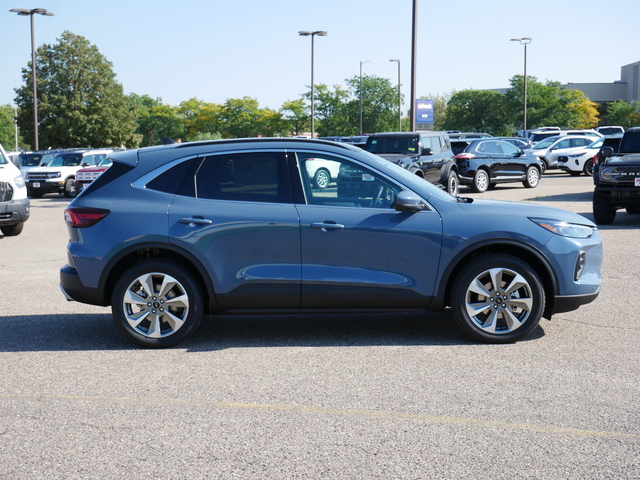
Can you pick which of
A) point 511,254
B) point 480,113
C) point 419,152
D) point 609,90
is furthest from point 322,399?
point 609,90

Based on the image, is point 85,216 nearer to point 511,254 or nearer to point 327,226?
point 327,226

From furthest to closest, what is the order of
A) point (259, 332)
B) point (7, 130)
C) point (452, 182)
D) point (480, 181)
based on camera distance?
point (7, 130), point (480, 181), point (452, 182), point (259, 332)

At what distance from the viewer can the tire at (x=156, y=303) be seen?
6.25 metres

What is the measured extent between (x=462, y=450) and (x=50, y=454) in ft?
6.73

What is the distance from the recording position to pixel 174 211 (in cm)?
632

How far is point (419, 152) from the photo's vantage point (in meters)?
21.5

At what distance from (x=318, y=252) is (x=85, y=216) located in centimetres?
183

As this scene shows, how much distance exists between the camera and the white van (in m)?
14.3

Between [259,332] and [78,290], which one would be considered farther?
[259,332]

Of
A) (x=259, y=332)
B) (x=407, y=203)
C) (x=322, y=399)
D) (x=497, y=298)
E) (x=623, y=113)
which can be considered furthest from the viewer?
(x=623, y=113)

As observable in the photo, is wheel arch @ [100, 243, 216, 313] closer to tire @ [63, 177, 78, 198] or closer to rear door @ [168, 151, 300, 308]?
rear door @ [168, 151, 300, 308]

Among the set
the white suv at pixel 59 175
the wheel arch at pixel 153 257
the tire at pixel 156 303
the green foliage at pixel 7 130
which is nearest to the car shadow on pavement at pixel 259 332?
the tire at pixel 156 303

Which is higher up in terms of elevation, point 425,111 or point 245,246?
point 425,111

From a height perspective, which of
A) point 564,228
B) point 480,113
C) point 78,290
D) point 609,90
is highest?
point 609,90
